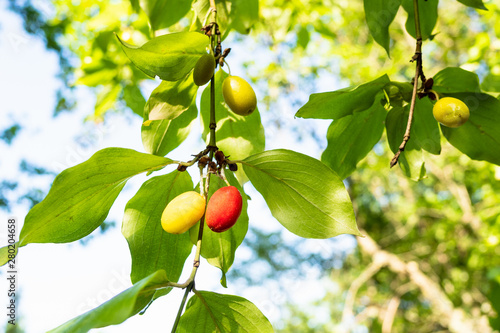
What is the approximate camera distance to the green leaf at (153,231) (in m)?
0.60

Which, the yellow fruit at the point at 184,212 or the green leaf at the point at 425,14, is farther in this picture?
the green leaf at the point at 425,14

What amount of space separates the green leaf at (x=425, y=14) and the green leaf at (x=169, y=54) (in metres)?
0.51

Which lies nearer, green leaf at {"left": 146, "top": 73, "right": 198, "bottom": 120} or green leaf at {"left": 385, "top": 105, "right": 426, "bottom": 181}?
green leaf at {"left": 146, "top": 73, "right": 198, "bottom": 120}

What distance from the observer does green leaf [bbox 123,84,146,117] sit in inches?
43.8

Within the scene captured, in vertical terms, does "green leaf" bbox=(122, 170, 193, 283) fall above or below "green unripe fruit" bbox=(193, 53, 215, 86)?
below

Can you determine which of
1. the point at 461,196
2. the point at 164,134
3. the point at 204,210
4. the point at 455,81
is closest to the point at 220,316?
the point at 204,210

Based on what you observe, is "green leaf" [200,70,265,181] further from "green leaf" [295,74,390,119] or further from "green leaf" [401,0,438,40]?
"green leaf" [401,0,438,40]

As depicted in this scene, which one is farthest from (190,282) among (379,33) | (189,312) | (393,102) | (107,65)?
(107,65)

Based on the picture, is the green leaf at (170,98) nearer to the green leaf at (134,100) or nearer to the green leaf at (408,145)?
the green leaf at (408,145)

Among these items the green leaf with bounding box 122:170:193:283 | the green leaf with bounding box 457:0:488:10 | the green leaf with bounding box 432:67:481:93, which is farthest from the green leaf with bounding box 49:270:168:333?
the green leaf with bounding box 457:0:488:10

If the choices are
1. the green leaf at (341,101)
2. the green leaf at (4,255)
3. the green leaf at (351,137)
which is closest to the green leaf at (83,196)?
the green leaf at (4,255)

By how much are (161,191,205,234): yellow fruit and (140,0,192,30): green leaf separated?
54cm

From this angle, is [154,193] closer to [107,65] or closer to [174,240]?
[174,240]

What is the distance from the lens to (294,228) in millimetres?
552
